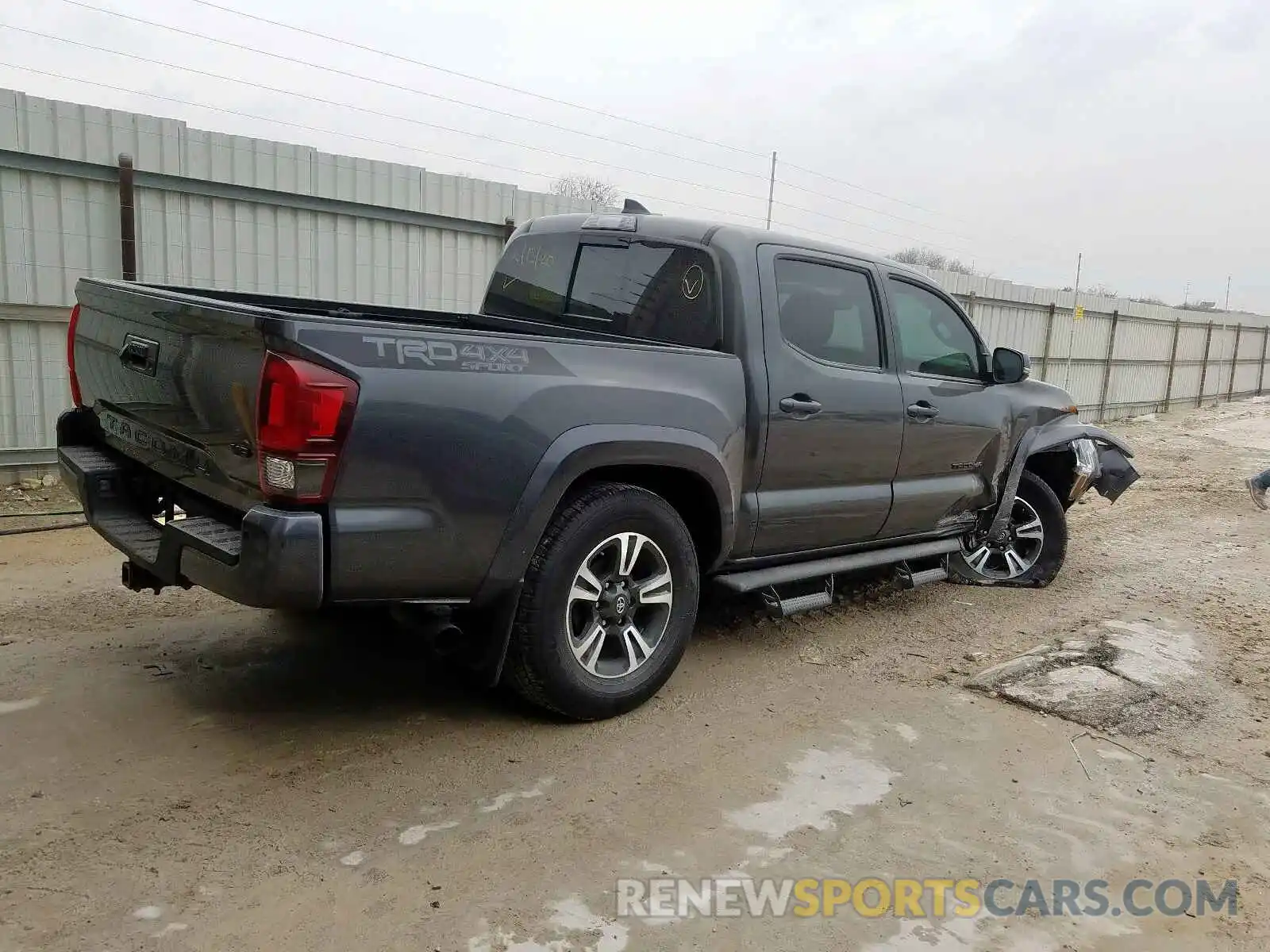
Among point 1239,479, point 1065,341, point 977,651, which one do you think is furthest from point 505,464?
point 1065,341

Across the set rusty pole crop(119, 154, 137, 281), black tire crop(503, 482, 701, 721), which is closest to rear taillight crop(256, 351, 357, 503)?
black tire crop(503, 482, 701, 721)

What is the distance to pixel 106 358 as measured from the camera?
379 cm

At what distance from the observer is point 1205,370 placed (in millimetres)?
24859

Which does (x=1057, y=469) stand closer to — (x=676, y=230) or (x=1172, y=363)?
(x=676, y=230)

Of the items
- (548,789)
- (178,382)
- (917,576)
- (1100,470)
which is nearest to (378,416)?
(178,382)

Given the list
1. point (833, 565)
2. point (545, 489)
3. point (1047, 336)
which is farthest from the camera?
point (1047, 336)

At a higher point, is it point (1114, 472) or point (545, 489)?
point (545, 489)

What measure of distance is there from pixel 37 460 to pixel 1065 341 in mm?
16434

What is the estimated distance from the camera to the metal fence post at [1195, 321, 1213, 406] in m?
24.6

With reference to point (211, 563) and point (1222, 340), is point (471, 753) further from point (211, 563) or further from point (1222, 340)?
point (1222, 340)

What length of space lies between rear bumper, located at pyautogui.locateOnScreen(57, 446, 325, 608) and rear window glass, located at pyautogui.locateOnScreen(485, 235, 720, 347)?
6.42 feet

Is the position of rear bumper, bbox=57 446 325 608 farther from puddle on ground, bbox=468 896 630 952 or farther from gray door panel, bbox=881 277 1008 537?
gray door panel, bbox=881 277 1008 537

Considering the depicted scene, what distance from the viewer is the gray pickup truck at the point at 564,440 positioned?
2.97 meters

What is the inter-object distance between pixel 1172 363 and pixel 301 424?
23723 millimetres
